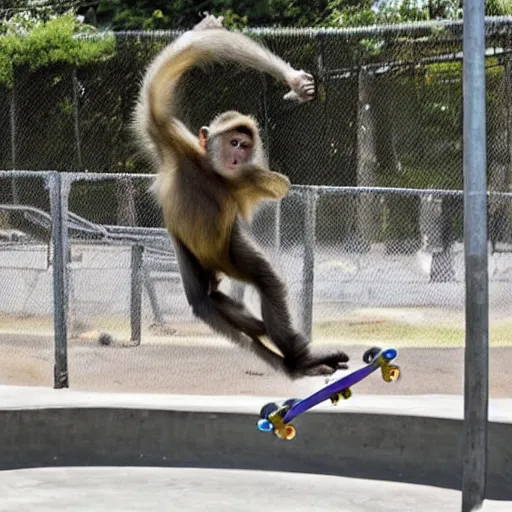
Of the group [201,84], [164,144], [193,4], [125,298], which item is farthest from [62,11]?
[164,144]

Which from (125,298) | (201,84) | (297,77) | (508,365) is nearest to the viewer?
(297,77)

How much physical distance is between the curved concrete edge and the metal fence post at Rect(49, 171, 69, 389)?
1.43 meters

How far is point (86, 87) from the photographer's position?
12.5 m

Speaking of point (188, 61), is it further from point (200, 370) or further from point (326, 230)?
point (326, 230)

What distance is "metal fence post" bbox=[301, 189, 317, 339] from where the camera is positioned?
9164 mm

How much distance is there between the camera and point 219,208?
446 cm

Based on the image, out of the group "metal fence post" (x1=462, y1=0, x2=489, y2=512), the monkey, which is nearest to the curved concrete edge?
"metal fence post" (x1=462, y1=0, x2=489, y2=512)

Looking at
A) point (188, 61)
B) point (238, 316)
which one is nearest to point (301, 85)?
point (188, 61)

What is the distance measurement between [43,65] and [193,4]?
5.32 metres

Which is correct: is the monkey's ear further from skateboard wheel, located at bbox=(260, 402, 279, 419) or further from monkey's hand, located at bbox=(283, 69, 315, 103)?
skateboard wheel, located at bbox=(260, 402, 279, 419)

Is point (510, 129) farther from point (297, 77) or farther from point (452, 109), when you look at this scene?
point (297, 77)

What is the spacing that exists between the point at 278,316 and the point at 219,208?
44 cm

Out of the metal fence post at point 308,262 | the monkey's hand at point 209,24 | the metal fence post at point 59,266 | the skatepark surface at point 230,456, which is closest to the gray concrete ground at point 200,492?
the skatepark surface at point 230,456

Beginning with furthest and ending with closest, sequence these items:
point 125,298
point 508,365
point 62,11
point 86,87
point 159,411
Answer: point 62,11, point 86,87, point 125,298, point 508,365, point 159,411
